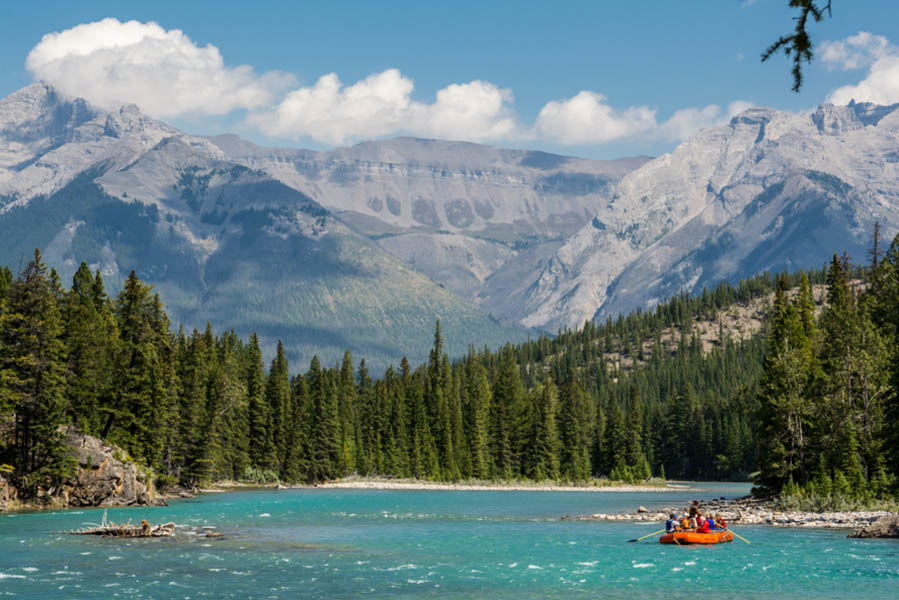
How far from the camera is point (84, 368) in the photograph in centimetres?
9850

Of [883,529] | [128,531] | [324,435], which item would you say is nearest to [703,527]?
[883,529]

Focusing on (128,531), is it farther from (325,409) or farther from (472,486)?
(325,409)

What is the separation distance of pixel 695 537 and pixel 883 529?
13360 mm

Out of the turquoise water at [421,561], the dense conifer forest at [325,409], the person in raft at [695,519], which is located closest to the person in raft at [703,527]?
the person in raft at [695,519]

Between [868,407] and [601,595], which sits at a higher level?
[868,407]

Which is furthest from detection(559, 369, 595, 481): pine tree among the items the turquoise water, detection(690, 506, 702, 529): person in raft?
detection(690, 506, 702, 529): person in raft

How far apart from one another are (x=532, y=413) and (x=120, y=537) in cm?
11742

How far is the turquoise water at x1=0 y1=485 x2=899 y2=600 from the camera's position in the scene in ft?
155

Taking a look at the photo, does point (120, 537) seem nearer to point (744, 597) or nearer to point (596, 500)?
point (744, 597)

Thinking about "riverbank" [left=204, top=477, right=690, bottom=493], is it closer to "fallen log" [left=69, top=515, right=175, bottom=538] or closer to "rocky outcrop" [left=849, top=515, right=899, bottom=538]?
"fallen log" [left=69, top=515, right=175, bottom=538]

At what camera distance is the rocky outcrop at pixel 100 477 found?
90.3 meters

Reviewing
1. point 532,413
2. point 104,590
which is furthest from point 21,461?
point 532,413

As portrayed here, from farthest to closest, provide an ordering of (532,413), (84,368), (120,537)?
(532,413) → (84,368) → (120,537)

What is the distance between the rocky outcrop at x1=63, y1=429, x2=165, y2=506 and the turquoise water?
4.94 metres
